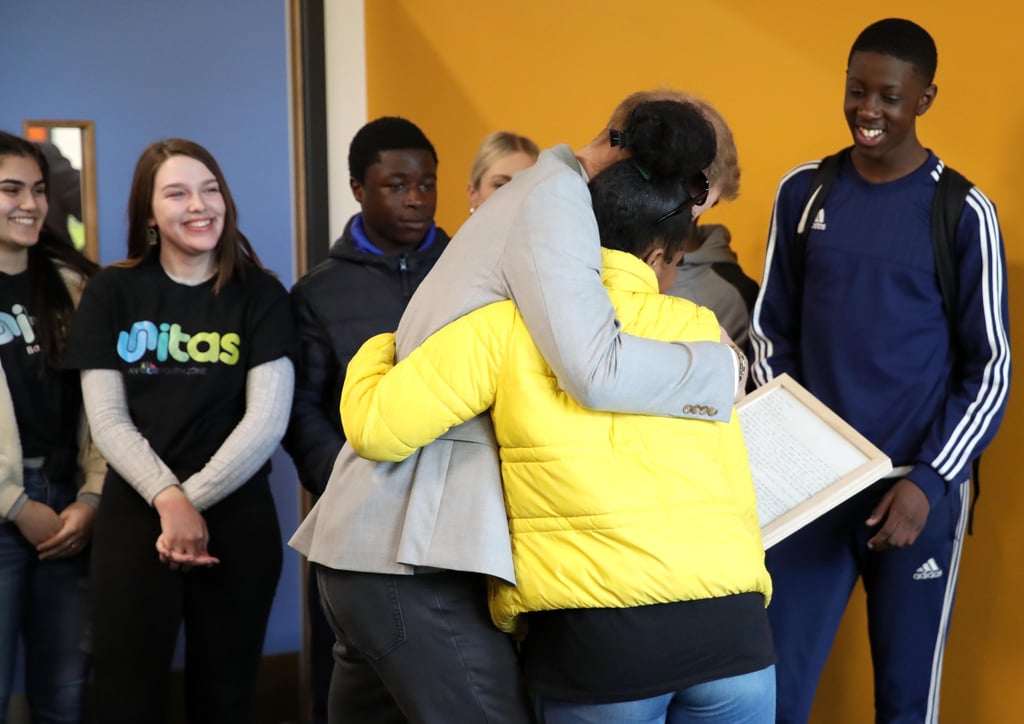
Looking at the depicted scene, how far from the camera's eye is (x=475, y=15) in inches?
153

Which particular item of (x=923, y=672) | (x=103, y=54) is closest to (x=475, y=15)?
(x=103, y=54)

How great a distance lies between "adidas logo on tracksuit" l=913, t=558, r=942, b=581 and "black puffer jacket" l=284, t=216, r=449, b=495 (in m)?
1.27

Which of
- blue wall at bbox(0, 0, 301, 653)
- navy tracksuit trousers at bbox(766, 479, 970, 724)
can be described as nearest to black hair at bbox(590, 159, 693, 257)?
navy tracksuit trousers at bbox(766, 479, 970, 724)

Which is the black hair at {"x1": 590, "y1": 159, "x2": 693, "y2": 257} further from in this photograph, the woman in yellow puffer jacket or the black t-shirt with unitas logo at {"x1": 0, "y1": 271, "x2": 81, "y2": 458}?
the black t-shirt with unitas logo at {"x1": 0, "y1": 271, "x2": 81, "y2": 458}

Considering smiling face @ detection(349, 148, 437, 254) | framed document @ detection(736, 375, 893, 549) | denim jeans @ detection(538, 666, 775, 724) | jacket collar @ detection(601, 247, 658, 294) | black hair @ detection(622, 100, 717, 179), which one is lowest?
denim jeans @ detection(538, 666, 775, 724)

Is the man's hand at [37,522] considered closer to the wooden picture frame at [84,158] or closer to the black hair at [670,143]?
the wooden picture frame at [84,158]

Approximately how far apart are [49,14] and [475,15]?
137cm

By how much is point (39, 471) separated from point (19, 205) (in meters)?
0.64

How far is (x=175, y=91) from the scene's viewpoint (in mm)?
3773

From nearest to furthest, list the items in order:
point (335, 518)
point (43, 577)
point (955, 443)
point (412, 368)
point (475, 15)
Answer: point (412, 368), point (335, 518), point (955, 443), point (43, 577), point (475, 15)

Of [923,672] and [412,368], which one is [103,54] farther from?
[923,672]

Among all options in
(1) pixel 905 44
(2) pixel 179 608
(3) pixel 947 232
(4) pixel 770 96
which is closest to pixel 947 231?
(3) pixel 947 232

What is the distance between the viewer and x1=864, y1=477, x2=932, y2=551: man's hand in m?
2.15

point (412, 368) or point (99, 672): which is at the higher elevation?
point (412, 368)
